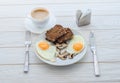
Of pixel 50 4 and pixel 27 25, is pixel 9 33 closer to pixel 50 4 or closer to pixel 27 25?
pixel 27 25

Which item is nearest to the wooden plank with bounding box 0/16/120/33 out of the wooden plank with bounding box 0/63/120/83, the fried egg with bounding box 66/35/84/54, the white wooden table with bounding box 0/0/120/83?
the white wooden table with bounding box 0/0/120/83

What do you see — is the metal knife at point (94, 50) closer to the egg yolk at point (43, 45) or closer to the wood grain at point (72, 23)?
the wood grain at point (72, 23)

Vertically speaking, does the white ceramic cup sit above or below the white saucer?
above

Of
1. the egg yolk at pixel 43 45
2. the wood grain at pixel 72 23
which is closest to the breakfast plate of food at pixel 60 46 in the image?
the egg yolk at pixel 43 45

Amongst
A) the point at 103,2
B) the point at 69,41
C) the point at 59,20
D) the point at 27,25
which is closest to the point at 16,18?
the point at 27,25

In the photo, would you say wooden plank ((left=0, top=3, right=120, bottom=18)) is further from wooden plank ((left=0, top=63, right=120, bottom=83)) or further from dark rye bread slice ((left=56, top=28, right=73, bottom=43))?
wooden plank ((left=0, top=63, right=120, bottom=83))

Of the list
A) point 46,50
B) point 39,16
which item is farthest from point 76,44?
point 39,16

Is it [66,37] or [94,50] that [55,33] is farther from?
[94,50]
